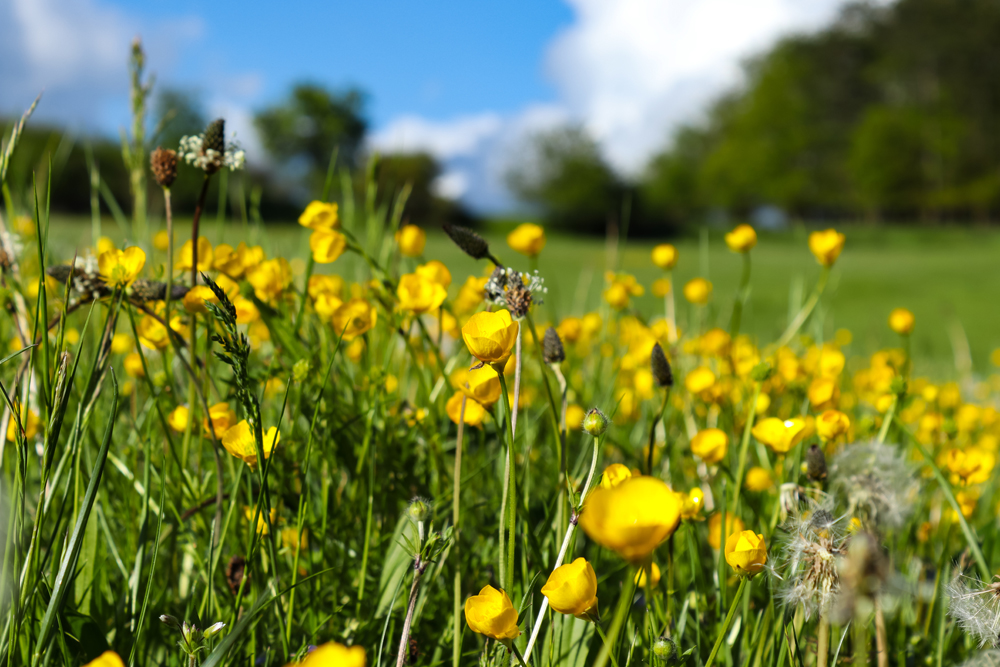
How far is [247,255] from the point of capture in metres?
0.95

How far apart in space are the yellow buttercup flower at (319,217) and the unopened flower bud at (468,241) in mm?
224

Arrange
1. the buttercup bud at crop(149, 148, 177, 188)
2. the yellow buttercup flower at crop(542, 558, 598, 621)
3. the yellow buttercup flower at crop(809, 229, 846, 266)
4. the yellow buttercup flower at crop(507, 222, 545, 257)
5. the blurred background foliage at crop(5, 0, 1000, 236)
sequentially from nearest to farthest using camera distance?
the yellow buttercup flower at crop(542, 558, 598, 621), the buttercup bud at crop(149, 148, 177, 188), the yellow buttercup flower at crop(507, 222, 545, 257), the yellow buttercup flower at crop(809, 229, 846, 266), the blurred background foliage at crop(5, 0, 1000, 236)


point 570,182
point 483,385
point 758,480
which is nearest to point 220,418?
point 483,385

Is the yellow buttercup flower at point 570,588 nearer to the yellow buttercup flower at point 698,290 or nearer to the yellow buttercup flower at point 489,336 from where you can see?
the yellow buttercup flower at point 489,336

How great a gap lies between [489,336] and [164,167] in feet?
1.65

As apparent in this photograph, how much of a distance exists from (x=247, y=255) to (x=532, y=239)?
415 mm

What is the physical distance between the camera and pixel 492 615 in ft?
1.55

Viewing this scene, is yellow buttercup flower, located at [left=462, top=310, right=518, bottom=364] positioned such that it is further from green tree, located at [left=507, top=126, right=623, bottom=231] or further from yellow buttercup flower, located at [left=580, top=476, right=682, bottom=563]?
green tree, located at [left=507, top=126, right=623, bottom=231]

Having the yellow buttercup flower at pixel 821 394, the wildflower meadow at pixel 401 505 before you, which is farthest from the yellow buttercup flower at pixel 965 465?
the yellow buttercup flower at pixel 821 394

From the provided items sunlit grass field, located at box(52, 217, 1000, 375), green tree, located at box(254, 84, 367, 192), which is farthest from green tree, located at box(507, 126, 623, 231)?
sunlit grass field, located at box(52, 217, 1000, 375)

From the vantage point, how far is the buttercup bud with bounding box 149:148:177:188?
76 centimetres

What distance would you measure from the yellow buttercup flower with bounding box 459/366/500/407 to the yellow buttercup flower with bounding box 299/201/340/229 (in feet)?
1.29

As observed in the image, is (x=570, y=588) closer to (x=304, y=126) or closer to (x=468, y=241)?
(x=468, y=241)

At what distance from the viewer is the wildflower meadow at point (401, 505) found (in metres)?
0.54
